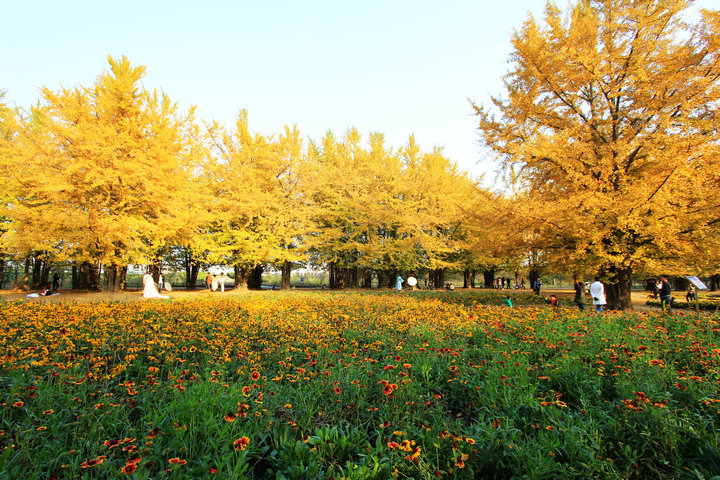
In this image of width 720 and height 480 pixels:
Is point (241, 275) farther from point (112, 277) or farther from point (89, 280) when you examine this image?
point (89, 280)

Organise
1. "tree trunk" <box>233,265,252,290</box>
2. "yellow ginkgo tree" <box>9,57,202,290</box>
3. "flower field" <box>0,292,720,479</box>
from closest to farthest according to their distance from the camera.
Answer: "flower field" <box>0,292,720,479</box>, "yellow ginkgo tree" <box>9,57,202,290</box>, "tree trunk" <box>233,265,252,290</box>

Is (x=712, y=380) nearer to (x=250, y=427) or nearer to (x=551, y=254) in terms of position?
(x=250, y=427)

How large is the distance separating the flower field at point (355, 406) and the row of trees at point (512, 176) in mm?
4812

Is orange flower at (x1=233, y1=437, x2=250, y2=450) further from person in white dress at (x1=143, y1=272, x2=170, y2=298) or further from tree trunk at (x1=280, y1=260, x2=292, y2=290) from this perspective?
tree trunk at (x1=280, y1=260, x2=292, y2=290)

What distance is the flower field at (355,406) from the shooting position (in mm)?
2207

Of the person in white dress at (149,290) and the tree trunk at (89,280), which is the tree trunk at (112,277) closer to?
the person in white dress at (149,290)

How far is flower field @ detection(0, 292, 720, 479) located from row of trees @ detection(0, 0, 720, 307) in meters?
4.81

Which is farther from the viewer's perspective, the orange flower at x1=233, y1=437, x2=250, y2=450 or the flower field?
the flower field

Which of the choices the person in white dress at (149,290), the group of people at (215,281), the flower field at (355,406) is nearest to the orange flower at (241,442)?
the flower field at (355,406)

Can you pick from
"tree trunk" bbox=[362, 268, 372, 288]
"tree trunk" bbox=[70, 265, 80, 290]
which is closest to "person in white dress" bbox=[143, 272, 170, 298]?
"tree trunk" bbox=[70, 265, 80, 290]

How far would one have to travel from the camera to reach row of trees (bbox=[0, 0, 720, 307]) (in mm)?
8867

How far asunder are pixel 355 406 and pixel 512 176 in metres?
10.8

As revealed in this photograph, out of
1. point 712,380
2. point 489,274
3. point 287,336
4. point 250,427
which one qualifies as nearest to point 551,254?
point 712,380

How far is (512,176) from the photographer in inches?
464
